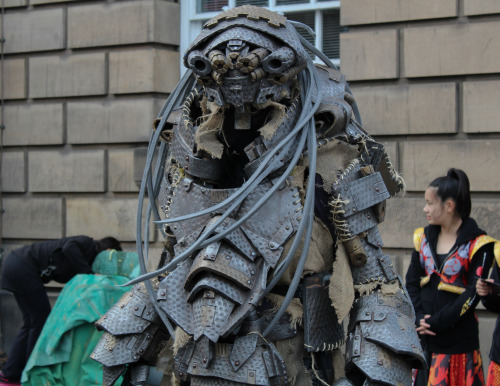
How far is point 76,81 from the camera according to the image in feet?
31.1

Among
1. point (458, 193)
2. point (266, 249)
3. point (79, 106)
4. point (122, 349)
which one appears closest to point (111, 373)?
point (122, 349)

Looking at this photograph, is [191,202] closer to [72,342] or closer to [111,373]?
[111,373]

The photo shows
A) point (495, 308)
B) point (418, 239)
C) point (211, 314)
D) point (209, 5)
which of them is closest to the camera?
point (211, 314)

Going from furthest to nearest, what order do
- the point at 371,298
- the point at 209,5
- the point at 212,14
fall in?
the point at 209,5
the point at 212,14
the point at 371,298

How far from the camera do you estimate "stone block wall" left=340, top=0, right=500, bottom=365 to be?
7.31m

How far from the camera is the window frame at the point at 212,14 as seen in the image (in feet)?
27.8

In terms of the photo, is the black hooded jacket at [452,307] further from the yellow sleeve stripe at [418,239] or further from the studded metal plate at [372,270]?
the studded metal plate at [372,270]

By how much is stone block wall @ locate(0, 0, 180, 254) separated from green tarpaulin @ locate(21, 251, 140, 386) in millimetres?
2965

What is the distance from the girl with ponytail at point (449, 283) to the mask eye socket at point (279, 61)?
275cm

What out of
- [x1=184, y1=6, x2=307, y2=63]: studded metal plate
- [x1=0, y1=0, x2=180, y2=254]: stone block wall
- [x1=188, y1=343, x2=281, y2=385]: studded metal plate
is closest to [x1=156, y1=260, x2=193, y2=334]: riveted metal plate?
[x1=188, y1=343, x2=281, y2=385]: studded metal plate

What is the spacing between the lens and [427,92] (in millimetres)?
7566

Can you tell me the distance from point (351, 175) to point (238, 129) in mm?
444

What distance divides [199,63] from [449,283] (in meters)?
2.95

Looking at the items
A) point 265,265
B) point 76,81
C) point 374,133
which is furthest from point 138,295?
point 76,81
